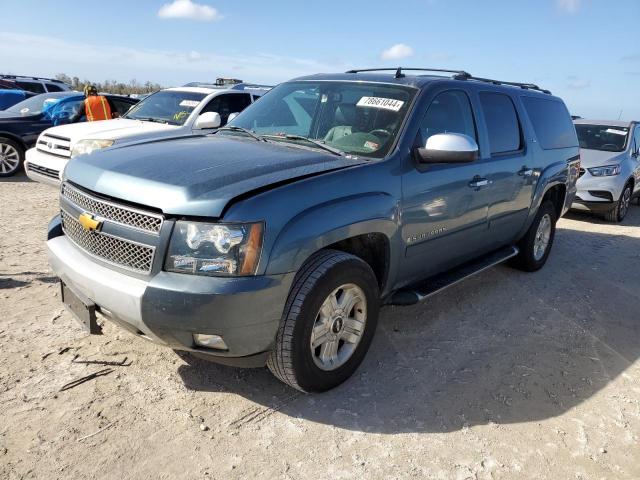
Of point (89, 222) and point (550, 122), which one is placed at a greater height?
point (550, 122)

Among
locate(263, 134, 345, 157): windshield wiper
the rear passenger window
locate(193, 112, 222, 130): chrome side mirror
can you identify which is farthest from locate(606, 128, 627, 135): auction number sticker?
locate(263, 134, 345, 157): windshield wiper

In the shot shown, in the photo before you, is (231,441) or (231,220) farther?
(231,441)

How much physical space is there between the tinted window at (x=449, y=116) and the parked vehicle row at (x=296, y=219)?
0.02 metres

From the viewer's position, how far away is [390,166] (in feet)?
11.0

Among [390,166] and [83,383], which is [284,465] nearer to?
[83,383]

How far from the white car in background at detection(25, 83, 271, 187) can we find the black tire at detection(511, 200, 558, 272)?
4.04m

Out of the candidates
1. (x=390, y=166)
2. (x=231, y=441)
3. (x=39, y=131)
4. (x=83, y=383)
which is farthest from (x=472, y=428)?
(x=39, y=131)

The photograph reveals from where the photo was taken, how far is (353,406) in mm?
3135

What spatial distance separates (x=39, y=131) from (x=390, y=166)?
8403mm

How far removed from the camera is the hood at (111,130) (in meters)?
7.16

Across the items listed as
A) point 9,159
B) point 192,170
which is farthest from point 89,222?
point 9,159

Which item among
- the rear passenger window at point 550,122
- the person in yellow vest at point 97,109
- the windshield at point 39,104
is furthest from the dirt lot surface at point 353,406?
the windshield at point 39,104

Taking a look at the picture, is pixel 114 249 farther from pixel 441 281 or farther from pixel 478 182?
pixel 478 182

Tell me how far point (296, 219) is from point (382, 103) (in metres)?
1.47
